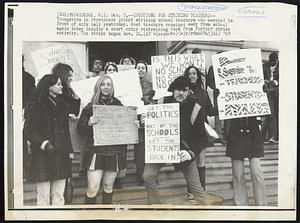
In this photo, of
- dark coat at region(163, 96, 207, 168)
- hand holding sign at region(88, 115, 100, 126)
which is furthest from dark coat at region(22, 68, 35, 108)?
dark coat at region(163, 96, 207, 168)

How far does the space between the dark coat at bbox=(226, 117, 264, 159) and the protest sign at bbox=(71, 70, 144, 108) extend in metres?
0.16

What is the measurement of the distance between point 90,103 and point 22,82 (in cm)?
12

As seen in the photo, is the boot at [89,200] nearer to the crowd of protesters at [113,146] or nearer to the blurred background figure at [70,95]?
the crowd of protesters at [113,146]

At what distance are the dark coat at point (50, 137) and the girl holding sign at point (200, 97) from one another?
0.71ft

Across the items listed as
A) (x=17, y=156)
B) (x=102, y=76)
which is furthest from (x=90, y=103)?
(x=17, y=156)

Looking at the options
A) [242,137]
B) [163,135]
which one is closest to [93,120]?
[163,135]

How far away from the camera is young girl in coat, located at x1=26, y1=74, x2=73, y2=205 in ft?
2.64

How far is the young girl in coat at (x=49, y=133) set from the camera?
804mm

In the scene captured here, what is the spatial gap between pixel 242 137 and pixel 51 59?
35cm

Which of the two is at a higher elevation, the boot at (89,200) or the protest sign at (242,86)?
the protest sign at (242,86)

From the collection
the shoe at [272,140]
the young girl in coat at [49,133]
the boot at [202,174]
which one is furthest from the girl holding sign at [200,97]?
the young girl in coat at [49,133]

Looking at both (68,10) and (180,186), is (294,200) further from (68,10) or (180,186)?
(68,10)

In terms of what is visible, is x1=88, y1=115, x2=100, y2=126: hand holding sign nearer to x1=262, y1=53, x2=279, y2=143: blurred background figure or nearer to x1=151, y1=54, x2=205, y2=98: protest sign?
x1=151, y1=54, x2=205, y2=98: protest sign

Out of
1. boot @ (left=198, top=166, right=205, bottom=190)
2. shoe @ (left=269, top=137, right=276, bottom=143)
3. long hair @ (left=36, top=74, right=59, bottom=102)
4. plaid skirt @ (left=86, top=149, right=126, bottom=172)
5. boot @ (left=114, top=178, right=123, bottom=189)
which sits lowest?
boot @ (left=114, top=178, right=123, bottom=189)
